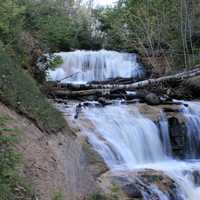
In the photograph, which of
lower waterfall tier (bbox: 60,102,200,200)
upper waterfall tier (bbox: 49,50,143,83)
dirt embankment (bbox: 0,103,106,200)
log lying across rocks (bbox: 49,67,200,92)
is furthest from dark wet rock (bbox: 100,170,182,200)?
upper waterfall tier (bbox: 49,50,143,83)

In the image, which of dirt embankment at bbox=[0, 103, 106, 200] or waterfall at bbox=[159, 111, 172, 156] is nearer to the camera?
dirt embankment at bbox=[0, 103, 106, 200]

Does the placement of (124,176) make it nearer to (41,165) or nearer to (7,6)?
(41,165)

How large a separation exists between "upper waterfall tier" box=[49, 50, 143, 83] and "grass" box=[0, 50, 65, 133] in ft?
44.8

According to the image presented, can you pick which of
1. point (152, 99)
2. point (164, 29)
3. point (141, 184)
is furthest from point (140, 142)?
point (164, 29)

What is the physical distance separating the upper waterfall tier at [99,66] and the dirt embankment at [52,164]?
14.4 meters

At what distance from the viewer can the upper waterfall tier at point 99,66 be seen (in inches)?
887

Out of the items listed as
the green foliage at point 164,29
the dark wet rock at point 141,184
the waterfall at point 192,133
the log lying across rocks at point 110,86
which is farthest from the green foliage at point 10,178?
the green foliage at point 164,29

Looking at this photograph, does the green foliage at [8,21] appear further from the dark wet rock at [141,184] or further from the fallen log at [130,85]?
the dark wet rock at [141,184]

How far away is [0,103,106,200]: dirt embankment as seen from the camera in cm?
567

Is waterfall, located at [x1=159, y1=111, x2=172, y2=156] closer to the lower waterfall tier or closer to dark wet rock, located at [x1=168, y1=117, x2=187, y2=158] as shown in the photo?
the lower waterfall tier

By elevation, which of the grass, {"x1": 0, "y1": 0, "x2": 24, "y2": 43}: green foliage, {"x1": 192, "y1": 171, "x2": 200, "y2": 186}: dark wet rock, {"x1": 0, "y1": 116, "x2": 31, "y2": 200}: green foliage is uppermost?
{"x1": 0, "y1": 0, "x2": 24, "y2": 43}: green foliage

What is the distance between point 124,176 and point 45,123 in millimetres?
1820

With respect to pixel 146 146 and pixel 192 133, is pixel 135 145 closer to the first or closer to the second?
pixel 146 146

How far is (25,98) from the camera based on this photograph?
24.9 ft
